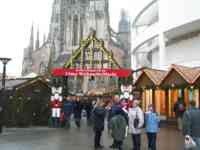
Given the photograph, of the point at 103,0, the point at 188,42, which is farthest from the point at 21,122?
the point at 103,0

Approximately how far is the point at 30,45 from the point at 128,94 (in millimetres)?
76510

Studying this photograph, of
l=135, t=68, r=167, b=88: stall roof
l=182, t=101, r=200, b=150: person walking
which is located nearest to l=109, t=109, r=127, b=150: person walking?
l=182, t=101, r=200, b=150: person walking

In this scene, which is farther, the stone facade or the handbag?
the stone facade

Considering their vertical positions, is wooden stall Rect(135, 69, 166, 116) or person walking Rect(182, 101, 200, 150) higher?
wooden stall Rect(135, 69, 166, 116)

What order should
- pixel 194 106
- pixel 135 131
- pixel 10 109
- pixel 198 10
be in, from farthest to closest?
pixel 198 10 → pixel 10 109 → pixel 135 131 → pixel 194 106

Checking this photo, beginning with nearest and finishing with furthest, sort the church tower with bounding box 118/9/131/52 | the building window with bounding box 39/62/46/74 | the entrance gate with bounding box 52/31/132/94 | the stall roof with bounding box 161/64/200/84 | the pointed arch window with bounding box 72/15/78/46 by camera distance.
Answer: the stall roof with bounding box 161/64/200/84 → the entrance gate with bounding box 52/31/132/94 → the building window with bounding box 39/62/46/74 → the pointed arch window with bounding box 72/15/78/46 → the church tower with bounding box 118/9/131/52

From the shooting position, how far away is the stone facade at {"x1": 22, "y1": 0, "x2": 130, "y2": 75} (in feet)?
271

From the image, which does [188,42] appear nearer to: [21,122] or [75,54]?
[75,54]

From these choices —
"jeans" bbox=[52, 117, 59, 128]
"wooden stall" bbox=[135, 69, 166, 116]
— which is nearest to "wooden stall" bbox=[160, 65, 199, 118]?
"wooden stall" bbox=[135, 69, 166, 116]

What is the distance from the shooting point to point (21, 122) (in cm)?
2280

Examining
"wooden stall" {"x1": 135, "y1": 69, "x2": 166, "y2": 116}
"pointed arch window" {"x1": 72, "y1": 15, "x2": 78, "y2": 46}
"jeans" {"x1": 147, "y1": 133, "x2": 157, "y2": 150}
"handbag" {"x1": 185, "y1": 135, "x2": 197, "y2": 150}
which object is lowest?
"jeans" {"x1": 147, "y1": 133, "x2": 157, "y2": 150}

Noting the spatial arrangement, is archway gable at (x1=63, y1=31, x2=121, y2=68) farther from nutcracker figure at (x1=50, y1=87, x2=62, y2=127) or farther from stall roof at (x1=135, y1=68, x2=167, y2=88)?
stall roof at (x1=135, y1=68, x2=167, y2=88)

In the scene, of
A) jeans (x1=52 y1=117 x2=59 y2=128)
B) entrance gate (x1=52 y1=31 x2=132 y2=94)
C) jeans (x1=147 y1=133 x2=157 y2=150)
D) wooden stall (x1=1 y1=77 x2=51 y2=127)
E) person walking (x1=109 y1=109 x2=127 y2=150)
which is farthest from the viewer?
entrance gate (x1=52 y1=31 x2=132 y2=94)

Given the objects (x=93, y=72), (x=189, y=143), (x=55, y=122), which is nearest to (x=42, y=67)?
(x=93, y=72)
